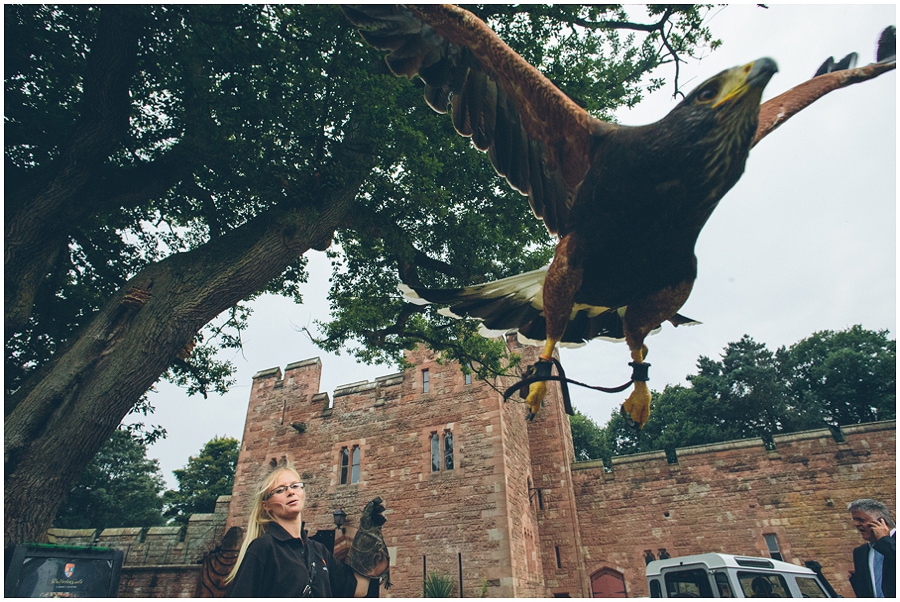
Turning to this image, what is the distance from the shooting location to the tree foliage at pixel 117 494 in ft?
85.3

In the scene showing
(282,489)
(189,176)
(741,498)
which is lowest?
(282,489)

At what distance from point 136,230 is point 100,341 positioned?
4318 millimetres

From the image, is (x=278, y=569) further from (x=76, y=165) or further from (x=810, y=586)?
(x=810, y=586)

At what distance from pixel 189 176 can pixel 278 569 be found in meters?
6.59

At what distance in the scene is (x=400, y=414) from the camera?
15992 mm

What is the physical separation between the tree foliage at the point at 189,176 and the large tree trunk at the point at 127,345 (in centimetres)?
2

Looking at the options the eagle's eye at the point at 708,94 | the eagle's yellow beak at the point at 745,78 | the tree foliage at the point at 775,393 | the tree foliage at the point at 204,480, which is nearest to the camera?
the eagle's yellow beak at the point at 745,78

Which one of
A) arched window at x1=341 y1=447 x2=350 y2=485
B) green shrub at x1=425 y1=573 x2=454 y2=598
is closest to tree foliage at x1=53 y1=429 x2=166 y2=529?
arched window at x1=341 y1=447 x2=350 y2=485

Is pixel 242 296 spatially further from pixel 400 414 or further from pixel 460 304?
pixel 400 414

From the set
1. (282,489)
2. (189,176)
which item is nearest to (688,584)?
(282,489)

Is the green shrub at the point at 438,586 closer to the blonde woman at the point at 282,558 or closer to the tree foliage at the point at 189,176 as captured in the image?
the tree foliage at the point at 189,176

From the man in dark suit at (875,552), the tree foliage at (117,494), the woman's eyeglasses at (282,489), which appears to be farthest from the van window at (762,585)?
the tree foliage at (117,494)

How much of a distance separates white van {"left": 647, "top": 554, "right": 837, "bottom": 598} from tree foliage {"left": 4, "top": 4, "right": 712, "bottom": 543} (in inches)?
219

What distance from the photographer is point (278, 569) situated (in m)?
1.90
